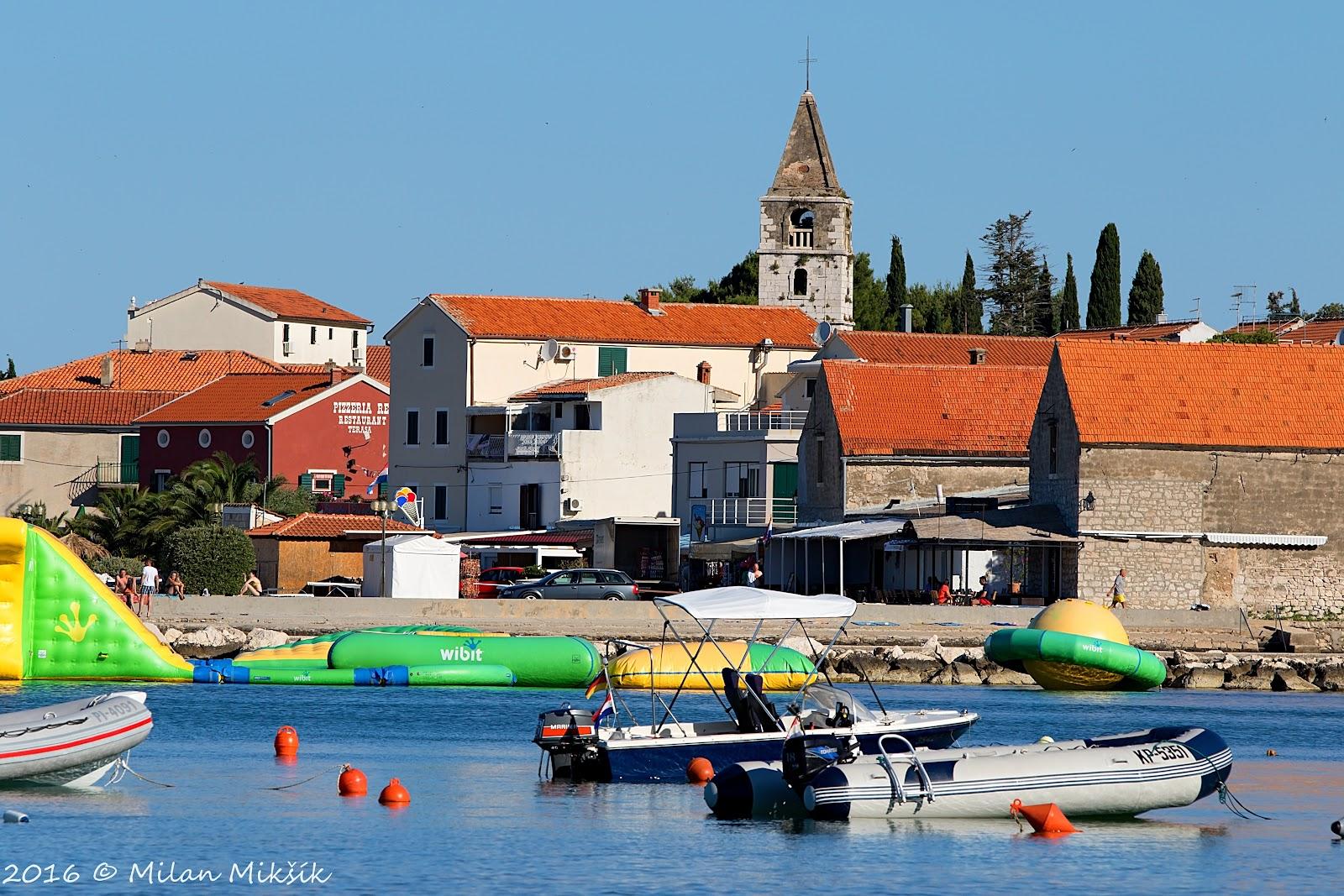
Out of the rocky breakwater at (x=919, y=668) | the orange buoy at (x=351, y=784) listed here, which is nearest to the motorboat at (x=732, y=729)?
the orange buoy at (x=351, y=784)

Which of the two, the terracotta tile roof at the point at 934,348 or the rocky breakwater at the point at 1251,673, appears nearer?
the rocky breakwater at the point at 1251,673

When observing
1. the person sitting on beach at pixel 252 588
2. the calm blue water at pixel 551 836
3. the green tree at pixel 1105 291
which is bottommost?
the calm blue water at pixel 551 836

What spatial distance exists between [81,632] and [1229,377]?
102 ft

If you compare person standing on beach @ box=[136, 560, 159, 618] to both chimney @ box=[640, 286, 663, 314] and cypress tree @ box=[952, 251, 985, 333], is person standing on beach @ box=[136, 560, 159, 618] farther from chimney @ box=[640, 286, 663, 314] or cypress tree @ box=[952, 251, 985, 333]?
cypress tree @ box=[952, 251, 985, 333]

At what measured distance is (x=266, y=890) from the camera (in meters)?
22.3

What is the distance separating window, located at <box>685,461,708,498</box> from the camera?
7275 cm

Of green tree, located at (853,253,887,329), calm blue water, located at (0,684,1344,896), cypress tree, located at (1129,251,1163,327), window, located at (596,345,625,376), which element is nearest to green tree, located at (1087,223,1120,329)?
cypress tree, located at (1129,251,1163,327)

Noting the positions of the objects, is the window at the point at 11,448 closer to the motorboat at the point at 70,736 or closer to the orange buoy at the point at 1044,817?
the motorboat at the point at 70,736

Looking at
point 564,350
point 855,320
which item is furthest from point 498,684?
point 855,320

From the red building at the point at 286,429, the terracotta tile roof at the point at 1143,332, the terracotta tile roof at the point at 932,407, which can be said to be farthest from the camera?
the terracotta tile roof at the point at 1143,332

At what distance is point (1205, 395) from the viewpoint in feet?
182

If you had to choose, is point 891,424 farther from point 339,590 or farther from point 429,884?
point 429,884

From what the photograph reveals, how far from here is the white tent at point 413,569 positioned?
55.2m

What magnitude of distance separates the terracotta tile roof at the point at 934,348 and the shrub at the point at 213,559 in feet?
75.6
